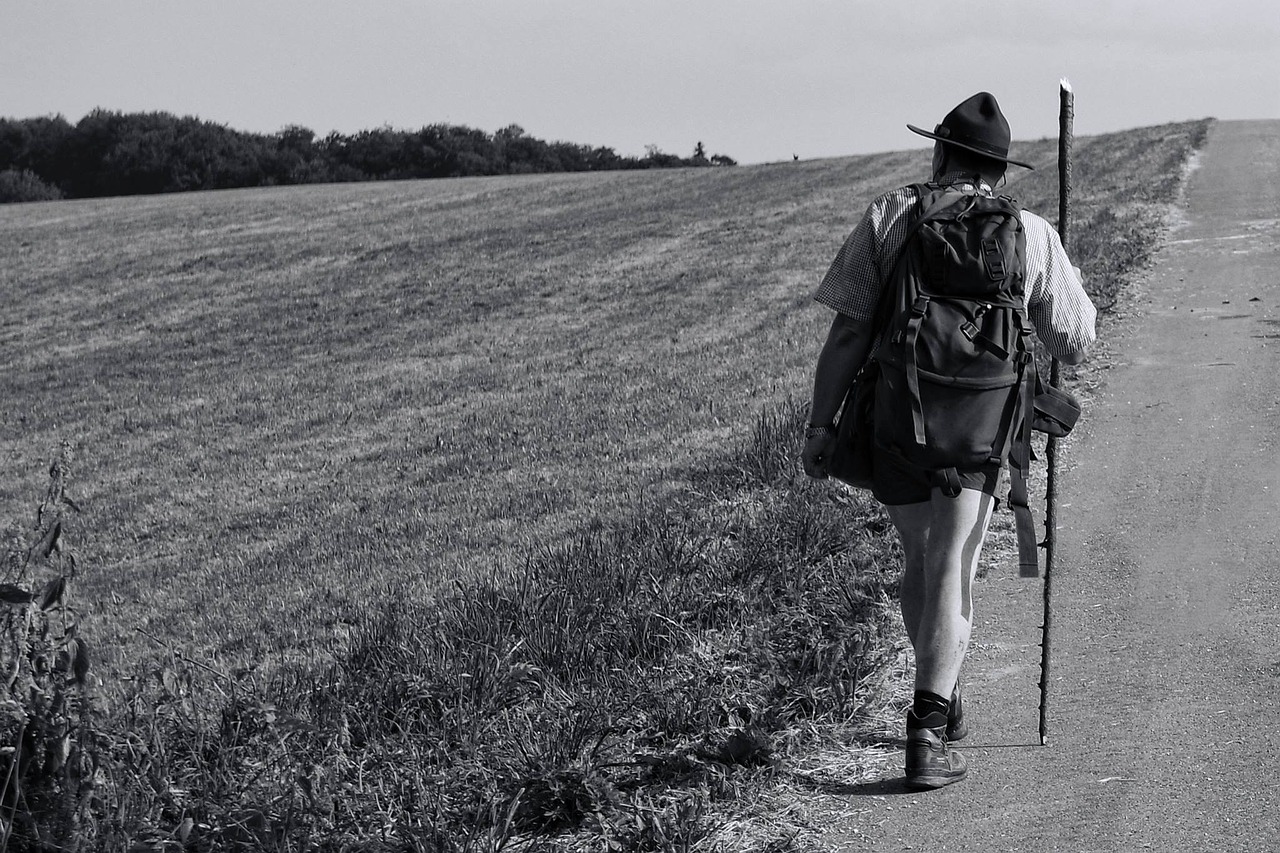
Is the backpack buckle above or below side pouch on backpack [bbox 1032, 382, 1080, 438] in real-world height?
above

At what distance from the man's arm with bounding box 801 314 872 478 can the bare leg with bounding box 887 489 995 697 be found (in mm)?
289

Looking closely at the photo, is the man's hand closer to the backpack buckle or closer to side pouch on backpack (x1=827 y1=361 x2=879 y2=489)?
side pouch on backpack (x1=827 y1=361 x2=879 y2=489)

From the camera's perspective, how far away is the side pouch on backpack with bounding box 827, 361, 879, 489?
3.77 metres

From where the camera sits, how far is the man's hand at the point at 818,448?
3.90m

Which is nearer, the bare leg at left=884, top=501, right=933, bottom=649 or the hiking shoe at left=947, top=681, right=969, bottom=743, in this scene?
the bare leg at left=884, top=501, right=933, bottom=649

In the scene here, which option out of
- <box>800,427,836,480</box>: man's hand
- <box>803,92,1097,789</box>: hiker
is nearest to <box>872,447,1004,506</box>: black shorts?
<box>803,92,1097,789</box>: hiker

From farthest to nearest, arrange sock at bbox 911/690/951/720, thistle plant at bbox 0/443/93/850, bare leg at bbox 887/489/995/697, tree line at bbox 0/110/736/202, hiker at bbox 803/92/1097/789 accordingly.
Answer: tree line at bbox 0/110/736/202 < sock at bbox 911/690/951/720 < bare leg at bbox 887/489/995/697 < hiker at bbox 803/92/1097/789 < thistle plant at bbox 0/443/93/850

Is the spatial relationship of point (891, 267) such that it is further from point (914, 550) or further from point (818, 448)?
point (914, 550)

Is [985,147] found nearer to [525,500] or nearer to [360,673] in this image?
[360,673]

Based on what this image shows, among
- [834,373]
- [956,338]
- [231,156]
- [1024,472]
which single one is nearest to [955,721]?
[1024,472]

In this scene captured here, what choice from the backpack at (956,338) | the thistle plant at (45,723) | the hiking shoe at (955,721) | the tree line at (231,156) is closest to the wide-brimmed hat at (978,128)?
the backpack at (956,338)

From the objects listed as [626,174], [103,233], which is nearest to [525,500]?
[103,233]

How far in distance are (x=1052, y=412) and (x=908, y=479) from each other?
469 mm

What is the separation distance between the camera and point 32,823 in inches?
124
